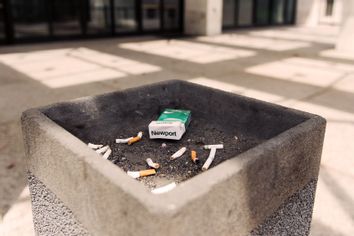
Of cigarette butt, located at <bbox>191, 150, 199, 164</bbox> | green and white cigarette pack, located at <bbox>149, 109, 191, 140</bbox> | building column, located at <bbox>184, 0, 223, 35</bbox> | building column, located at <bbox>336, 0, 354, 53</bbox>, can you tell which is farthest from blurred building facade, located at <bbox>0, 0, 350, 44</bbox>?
cigarette butt, located at <bbox>191, 150, 199, 164</bbox>

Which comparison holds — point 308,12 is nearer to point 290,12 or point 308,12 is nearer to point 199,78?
point 290,12

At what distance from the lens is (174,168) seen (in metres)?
1.52

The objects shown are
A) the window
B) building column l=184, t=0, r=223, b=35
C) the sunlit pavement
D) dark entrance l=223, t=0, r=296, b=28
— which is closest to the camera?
the sunlit pavement

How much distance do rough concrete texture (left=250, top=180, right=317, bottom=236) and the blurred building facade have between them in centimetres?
803

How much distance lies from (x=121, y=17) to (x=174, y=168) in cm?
876

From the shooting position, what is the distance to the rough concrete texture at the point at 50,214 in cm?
122

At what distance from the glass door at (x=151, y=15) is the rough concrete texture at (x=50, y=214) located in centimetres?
908

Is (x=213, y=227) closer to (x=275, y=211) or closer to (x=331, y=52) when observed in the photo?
(x=275, y=211)

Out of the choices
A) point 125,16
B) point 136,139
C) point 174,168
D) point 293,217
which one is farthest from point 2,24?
point 293,217

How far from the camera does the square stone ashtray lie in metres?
0.92

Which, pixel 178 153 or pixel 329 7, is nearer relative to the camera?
pixel 178 153

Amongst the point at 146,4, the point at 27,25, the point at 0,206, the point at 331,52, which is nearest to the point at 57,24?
the point at 27,25

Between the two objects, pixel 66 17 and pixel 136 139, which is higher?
pixel 66 17

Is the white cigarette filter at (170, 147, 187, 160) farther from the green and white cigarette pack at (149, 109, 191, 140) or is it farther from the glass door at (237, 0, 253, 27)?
the glass door at (237, 0, 253, 27)
